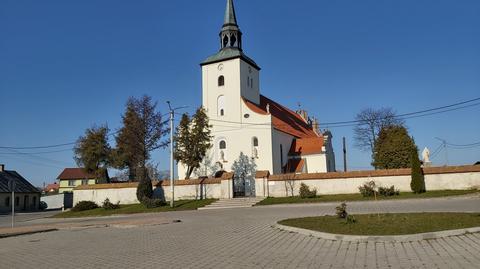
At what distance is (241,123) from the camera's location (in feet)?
149

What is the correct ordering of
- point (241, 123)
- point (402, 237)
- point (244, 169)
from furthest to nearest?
1. point (241, 123)
2. point (244, 169)
3. point (402, 237)

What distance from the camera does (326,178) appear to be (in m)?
33.2

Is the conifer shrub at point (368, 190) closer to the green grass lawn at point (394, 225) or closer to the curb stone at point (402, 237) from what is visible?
the green grass lawn at point (394, 225)

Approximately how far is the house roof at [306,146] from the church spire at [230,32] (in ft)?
42.5

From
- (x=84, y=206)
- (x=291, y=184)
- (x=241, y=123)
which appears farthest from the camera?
(x=241, y=123)

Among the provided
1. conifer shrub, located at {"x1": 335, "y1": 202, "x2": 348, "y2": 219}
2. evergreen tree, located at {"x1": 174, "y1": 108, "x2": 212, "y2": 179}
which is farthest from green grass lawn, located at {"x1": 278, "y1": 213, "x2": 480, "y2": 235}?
evergreen tree, located at {"x1": 174, "y1": 108, "x2": 212, "y2": 179}

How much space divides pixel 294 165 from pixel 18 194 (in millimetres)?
38307

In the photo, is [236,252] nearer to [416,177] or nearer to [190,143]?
[416,177]

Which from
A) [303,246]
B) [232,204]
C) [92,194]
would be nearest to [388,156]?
[232,204]

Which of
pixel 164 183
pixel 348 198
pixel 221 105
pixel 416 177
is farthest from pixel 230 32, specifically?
pixel 416 177

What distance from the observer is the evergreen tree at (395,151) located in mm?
45562

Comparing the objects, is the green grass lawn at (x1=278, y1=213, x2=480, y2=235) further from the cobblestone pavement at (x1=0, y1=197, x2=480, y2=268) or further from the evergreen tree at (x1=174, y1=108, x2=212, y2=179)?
the evergreen tree at (x1=174, y1=108, x2=212, y2=179)

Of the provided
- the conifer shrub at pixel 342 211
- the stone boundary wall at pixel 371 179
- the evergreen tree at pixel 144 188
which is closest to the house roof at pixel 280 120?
the stone boundary wall at pixel 371 179

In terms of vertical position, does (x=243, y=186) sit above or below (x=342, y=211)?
above
